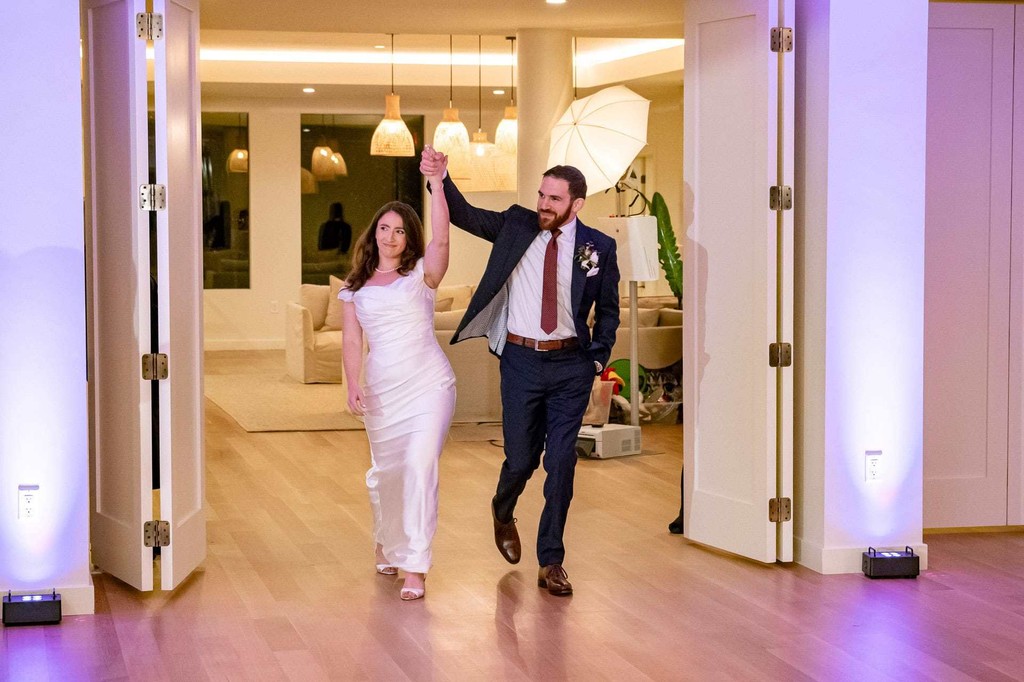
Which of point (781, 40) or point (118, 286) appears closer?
point (118, 286)

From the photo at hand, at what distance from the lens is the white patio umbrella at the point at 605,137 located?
7.54 metres

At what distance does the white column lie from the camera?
9439 millimetres

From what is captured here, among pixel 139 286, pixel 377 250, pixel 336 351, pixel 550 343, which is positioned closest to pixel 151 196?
pixel 139 286

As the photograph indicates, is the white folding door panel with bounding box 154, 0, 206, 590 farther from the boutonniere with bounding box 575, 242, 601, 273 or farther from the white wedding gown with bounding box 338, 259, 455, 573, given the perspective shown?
the boutonniere with bounding box 575, 242, 601, 273

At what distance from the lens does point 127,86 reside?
4.76m

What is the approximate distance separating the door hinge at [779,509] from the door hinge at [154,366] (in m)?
2.49

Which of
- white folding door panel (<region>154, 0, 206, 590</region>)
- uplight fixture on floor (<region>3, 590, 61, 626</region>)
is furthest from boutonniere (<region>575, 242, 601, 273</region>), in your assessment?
uplight fixture on floor (<region>3, 590, 61, 626</region>)

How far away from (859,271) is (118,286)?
9.65 feet

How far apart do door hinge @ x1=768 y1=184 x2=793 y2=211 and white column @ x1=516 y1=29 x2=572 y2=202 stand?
438 cm

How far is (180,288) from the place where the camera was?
4.93 meters

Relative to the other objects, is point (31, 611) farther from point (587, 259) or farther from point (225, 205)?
point (225, 205)

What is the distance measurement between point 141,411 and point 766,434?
2.48 metres

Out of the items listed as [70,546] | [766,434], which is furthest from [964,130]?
[70,546]

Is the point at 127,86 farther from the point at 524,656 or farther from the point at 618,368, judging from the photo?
the point at 618,368
